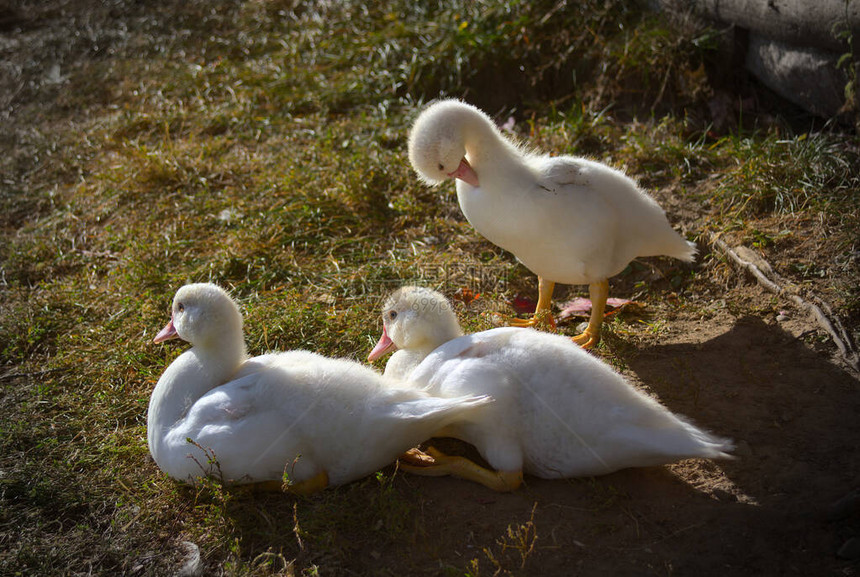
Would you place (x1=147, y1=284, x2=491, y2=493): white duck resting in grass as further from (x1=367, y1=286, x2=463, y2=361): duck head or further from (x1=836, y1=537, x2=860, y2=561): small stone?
(x1=836, y1=537, x2=860, y2=561): small stone

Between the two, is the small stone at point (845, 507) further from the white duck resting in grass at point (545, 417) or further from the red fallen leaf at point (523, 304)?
the red fallen leaf at point (523, 304)

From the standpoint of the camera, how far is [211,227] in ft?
17.9

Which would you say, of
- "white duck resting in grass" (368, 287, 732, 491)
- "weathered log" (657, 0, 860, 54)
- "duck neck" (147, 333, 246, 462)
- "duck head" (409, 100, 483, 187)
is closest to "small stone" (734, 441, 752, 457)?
"white duck resting in grass" (368, 287, 732, 491)

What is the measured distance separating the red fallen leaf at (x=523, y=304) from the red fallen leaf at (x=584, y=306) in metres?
0.18

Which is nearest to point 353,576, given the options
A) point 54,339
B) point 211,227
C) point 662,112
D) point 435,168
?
point 435,168

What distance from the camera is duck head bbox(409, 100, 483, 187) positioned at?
382 centimetres

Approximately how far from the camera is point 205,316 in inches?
129

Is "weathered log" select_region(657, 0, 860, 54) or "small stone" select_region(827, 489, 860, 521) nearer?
"small stone" select_region(827, 489, 860, 521)

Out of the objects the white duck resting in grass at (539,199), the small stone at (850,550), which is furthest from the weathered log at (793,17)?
the small stone at (850,550)

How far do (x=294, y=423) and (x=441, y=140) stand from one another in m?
1.61

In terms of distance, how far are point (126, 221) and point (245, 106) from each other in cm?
184

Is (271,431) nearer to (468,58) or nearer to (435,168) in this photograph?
(435,168)

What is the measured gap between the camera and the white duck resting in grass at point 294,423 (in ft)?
9.68

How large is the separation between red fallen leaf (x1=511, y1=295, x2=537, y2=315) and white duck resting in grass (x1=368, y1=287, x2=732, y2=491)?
1.41 meters
